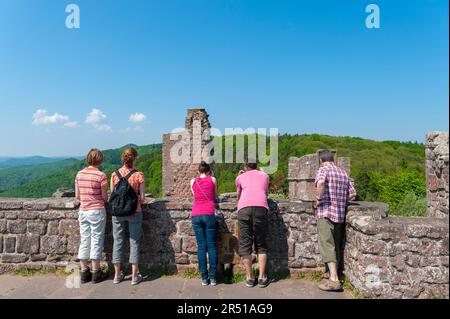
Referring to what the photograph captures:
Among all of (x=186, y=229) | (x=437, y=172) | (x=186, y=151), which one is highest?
(x=186, y=151)

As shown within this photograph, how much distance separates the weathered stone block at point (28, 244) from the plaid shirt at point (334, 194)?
366cm

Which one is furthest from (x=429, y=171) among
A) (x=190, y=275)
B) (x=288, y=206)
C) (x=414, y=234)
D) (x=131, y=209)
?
(x=131, y=209)

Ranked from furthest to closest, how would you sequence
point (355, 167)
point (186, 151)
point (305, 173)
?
point (355, 167) → point (186, 151) → point (305, 173)

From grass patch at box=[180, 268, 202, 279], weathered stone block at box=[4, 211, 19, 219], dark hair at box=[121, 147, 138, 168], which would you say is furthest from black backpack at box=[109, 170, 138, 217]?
weathered stone block at box=[4, 211, 19, 219]

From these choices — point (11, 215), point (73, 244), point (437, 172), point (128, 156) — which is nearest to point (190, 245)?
point (128, 156)

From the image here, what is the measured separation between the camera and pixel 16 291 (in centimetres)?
365

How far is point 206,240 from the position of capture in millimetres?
3791

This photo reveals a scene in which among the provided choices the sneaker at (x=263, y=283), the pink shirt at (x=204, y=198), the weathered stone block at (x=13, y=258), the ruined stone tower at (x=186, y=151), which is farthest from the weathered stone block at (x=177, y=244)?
the ruined stone tower at (x=186, y=151)

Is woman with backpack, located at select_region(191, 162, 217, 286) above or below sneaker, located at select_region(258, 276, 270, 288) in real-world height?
above

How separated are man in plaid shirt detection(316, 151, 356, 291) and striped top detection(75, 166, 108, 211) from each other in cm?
257

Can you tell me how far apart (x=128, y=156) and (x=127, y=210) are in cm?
65

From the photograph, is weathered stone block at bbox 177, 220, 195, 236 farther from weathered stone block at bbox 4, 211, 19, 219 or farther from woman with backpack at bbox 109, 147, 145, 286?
weathered stone block at bbox 4, 211, 19, 219

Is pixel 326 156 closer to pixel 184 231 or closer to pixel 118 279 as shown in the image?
pixel 184 231

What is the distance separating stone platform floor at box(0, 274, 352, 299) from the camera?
3455 mm
